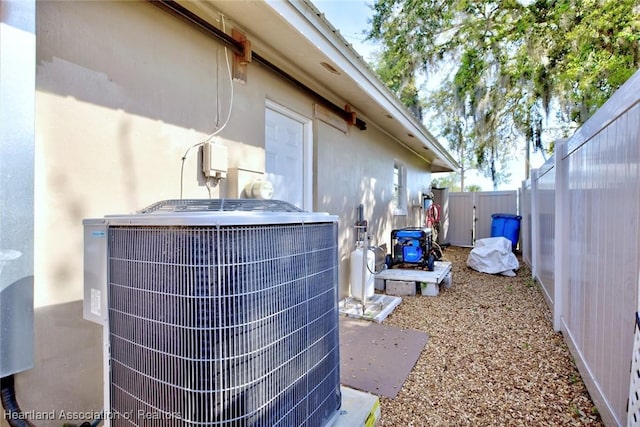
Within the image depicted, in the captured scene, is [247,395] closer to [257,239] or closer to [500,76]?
[257,239]

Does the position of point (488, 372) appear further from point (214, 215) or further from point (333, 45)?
point (333, 45)

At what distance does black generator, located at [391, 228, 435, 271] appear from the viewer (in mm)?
5797

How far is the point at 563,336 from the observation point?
3408mm

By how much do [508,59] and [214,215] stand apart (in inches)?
425

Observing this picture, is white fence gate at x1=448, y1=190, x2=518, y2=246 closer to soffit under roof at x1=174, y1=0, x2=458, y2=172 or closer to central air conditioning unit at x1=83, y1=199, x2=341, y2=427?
soffit under roof at x1=174, y1=0, x2=458, y2=172

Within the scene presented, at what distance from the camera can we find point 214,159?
8.45ft

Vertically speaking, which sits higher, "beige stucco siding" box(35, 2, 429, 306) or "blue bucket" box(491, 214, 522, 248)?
"beige stucco siding" box(35, 2, 429, 306)

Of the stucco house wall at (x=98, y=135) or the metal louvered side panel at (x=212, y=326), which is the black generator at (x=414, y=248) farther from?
the metal louvered side panel at (x=212, y=326)

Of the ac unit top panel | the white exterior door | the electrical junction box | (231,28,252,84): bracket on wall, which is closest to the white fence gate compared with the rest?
the white exterior door

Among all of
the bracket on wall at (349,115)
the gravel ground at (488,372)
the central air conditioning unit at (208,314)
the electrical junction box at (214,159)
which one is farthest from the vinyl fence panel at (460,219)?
the central air conditioning unit at (208,314)

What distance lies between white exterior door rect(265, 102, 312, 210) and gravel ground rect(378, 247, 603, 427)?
1949mm

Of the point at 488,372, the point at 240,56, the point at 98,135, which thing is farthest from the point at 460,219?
the point at 98,135

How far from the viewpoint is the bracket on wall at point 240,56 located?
286 centimetres

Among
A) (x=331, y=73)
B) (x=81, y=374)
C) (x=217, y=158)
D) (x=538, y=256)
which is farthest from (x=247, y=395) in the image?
(x=538, y=256)
